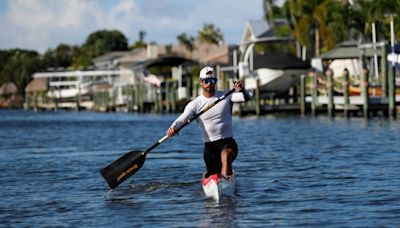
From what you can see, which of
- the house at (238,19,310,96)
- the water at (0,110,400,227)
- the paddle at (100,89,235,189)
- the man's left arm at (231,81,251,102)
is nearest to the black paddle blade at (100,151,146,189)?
the paddle at (100,89,235,189)

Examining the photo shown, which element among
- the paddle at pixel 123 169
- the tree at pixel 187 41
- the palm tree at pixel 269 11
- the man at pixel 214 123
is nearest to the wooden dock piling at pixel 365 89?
the paddle at pixel 123 169

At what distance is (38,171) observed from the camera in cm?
2845

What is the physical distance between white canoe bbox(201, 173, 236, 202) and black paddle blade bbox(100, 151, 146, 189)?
2186mm

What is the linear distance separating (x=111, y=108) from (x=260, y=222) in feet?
384

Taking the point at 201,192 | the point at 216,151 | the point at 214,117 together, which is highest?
the point at 214,117

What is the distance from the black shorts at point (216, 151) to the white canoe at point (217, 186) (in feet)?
0.67

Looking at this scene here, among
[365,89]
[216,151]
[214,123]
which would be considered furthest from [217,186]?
[365,89]

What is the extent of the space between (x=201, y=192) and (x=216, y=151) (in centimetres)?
207

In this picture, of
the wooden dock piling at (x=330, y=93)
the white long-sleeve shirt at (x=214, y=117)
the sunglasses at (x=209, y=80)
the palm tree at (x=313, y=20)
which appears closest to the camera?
the sunglasses at (x=209, y=80)

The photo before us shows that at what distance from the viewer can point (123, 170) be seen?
22.2 m

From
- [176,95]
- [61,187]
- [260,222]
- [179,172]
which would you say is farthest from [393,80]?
[176,95]

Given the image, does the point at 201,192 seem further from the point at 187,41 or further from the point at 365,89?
the point at 187,41

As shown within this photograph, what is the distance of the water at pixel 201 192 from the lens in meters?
18.0

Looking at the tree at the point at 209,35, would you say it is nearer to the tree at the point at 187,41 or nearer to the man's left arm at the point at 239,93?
the tree at the point at 187,41
